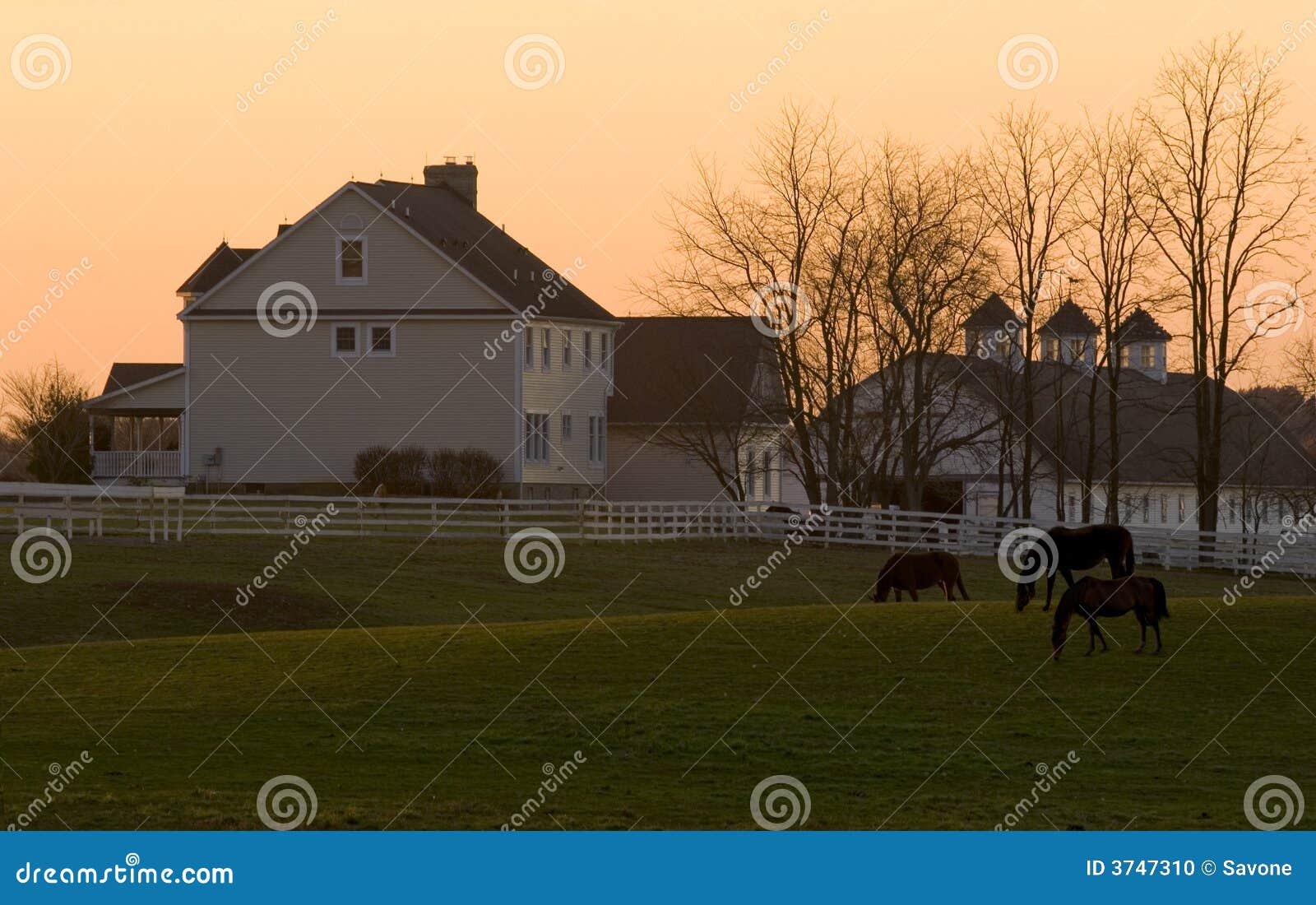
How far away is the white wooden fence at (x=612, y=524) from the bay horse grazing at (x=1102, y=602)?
24912 millimetres

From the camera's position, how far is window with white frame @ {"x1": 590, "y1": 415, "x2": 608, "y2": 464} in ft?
200

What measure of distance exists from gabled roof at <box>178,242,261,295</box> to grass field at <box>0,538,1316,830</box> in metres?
36.8

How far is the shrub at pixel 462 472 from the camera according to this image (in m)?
55.2

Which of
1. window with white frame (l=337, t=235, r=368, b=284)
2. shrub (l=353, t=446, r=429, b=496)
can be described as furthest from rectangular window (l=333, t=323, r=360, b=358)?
shrub (l=353, t=446, r=429, b=496)

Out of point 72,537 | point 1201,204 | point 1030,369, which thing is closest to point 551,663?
point 72,537

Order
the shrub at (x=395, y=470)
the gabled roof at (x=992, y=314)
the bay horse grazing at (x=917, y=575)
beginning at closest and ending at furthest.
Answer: the bay horse grazing at (x=917, y=575) → the gabled roof at (x=992, y=314) → the shrub at (x=395, y=470)

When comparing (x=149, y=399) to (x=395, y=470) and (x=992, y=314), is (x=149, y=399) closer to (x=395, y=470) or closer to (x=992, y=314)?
(x=395, y=470)

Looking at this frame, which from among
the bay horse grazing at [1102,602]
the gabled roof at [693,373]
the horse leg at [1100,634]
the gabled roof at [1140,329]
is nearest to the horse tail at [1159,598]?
the bay horse grazing at [1102,602]

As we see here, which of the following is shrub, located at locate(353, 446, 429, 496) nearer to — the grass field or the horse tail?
the grass field

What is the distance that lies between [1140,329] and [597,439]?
Result: 17873mm

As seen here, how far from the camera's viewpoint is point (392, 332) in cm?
5641

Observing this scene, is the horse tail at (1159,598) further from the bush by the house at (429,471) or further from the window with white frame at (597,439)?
the window with white frame at (597,439)

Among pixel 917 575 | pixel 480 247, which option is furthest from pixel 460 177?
pixel 917 575

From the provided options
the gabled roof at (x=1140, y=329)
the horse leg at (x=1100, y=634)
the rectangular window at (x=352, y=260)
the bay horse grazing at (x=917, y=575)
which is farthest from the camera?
the rectangular window at (x=352, y=260)
